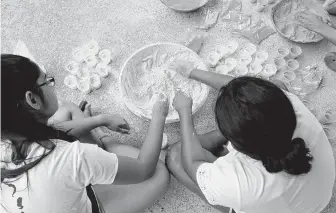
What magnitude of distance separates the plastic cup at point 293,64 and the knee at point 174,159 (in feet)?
2.27

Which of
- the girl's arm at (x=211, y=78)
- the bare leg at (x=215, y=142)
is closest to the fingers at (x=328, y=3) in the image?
the girl's arm at (x=211, y=78)

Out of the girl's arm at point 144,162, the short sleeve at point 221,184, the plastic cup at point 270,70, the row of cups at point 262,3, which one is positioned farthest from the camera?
the row of cups at point 262,3

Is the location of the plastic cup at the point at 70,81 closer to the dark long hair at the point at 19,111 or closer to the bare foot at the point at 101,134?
the bare foot at the point at 101,134

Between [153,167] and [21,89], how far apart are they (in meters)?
0.55

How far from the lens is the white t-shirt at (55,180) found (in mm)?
946

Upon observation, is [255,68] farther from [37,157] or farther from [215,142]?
[37,157]

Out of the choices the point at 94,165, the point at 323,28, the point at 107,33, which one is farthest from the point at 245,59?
the point at 94,165

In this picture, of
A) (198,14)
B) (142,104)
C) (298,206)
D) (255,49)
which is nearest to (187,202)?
(142,104)

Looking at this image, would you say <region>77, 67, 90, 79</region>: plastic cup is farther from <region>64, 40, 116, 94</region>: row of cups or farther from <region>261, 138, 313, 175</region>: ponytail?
<region>261, 138, 313, 175</region>: ponytail

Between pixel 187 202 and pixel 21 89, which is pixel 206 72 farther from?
pixel 21 89

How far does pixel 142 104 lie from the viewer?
1543 mm

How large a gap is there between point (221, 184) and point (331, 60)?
3.35 ft

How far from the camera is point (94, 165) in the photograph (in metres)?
1.03

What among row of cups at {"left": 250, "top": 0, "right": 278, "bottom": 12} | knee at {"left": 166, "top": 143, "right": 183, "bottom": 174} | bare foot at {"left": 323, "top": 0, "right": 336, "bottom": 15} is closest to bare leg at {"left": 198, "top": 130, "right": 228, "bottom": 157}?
knee at {"left": 166, "top": 143, "right": 183, "bottom": 174}
